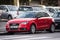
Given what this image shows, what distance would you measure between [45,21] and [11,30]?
9.17 feet

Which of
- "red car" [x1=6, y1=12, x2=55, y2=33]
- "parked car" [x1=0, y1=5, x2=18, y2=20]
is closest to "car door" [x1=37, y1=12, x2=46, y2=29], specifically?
"red car" [x1=6, y1=12, x2=55, y2=33]

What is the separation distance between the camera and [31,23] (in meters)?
19.7

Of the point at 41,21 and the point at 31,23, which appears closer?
the point at 31,23

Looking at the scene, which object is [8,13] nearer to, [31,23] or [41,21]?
[41,21]

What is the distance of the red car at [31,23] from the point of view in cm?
1947

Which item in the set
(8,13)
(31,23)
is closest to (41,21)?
(31,23)

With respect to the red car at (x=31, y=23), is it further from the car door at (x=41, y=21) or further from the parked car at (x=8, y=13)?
the parked car at (x=8, y=13)

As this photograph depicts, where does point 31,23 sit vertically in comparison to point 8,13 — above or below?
above

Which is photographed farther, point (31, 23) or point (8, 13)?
point (8, 13)

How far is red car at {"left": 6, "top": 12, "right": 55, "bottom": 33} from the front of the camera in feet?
63.9

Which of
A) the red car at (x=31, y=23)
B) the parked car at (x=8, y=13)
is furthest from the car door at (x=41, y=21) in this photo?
the parked car at (x=8, y=13)

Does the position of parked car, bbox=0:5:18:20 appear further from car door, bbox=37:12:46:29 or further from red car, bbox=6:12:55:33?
car door, bbox=37:12:46:29

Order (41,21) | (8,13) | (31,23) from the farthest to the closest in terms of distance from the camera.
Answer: (8,13) → (41,21) → (31,23)

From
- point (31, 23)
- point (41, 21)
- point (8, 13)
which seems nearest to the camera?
point (31, 23)
